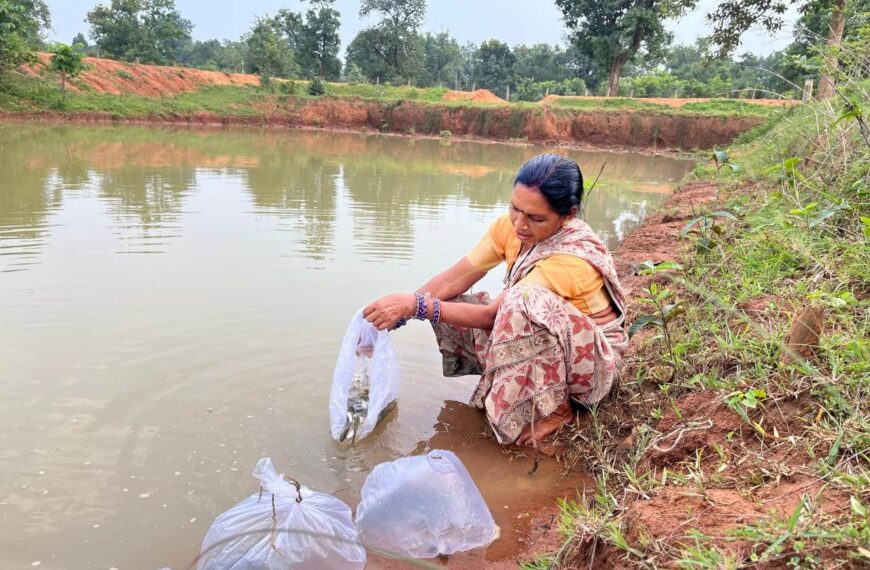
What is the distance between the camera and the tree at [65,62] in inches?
883

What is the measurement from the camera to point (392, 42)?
124 ft

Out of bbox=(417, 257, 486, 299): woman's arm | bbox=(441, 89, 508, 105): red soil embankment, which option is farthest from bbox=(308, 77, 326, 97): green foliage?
bbox=(417, 257, 486, 299): woman's arm

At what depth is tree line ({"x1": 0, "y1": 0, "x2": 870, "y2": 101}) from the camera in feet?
70.7

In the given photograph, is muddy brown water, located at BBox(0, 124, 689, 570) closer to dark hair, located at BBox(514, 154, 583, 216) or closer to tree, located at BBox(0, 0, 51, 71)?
dark hair, located at BBox(514, 154, 583, 216)

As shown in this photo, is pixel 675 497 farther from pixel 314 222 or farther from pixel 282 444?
pixel 314 222

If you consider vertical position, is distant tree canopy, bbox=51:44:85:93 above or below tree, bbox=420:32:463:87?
below

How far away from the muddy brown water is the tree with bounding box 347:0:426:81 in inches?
1314

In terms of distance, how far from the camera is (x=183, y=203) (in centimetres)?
727

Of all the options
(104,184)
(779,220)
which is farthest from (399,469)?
(104,184)

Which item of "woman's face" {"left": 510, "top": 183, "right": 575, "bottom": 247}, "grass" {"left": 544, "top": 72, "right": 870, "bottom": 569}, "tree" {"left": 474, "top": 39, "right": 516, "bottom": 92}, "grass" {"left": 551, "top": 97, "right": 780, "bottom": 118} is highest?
"tree" {"left": 474, "top": 39, "right": 516, "bottom": 92}

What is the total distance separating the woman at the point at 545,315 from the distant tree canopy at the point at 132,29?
121 ft

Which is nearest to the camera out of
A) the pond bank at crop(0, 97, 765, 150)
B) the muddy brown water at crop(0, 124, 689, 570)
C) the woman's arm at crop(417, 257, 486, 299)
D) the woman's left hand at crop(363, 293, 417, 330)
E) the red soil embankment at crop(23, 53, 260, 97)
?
the muddy brown water at crop(0, 124, 689, 570)

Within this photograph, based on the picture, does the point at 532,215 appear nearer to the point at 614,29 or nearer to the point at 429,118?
the point at 429,118

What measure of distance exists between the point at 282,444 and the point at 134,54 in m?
36.7
